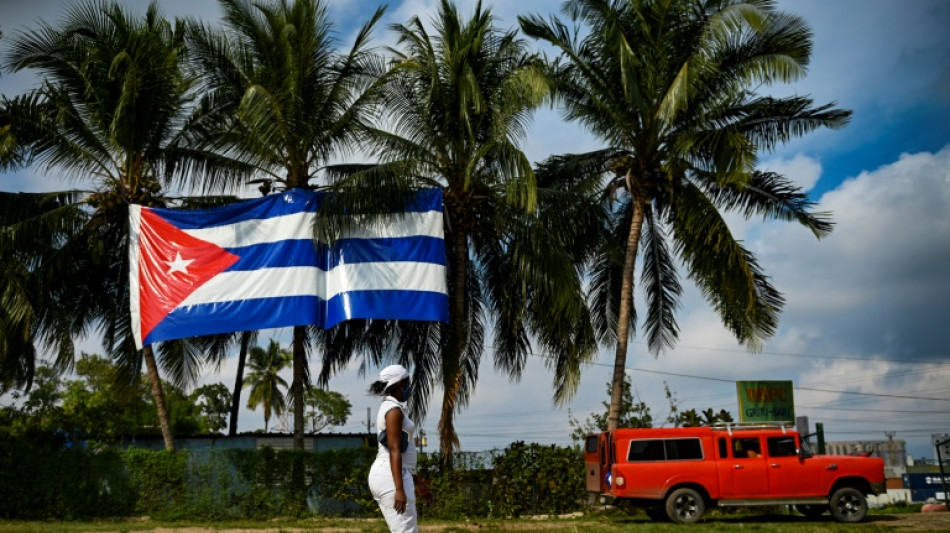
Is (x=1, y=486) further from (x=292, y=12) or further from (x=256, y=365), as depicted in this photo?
(x=256, y=365)

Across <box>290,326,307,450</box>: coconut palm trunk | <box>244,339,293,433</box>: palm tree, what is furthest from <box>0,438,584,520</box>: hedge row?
<box>244,339,293,433</box>: palm tree

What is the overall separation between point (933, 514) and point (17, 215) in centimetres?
2130

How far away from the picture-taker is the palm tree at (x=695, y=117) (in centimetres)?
2205

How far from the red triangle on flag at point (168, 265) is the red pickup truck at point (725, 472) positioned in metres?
9.57

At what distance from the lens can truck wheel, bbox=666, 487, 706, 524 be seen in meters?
18.4

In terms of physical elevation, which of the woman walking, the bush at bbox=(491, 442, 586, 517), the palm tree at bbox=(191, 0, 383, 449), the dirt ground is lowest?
the dirt ground

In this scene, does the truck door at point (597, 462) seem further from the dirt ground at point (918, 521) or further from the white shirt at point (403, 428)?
the white shirt at point (403, 428)

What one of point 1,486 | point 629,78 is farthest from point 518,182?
point 1,486

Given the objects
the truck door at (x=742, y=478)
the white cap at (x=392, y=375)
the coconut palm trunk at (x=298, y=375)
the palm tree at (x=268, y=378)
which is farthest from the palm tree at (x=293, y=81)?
the palm tree at (x=268, y=378)

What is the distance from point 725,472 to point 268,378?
49503mm

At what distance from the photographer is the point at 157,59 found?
74.1 ft

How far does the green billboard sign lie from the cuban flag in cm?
699

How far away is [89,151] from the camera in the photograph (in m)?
23.3

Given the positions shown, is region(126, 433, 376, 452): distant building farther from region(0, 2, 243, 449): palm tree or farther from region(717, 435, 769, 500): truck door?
region(717, 435, 769, 500): truck door
